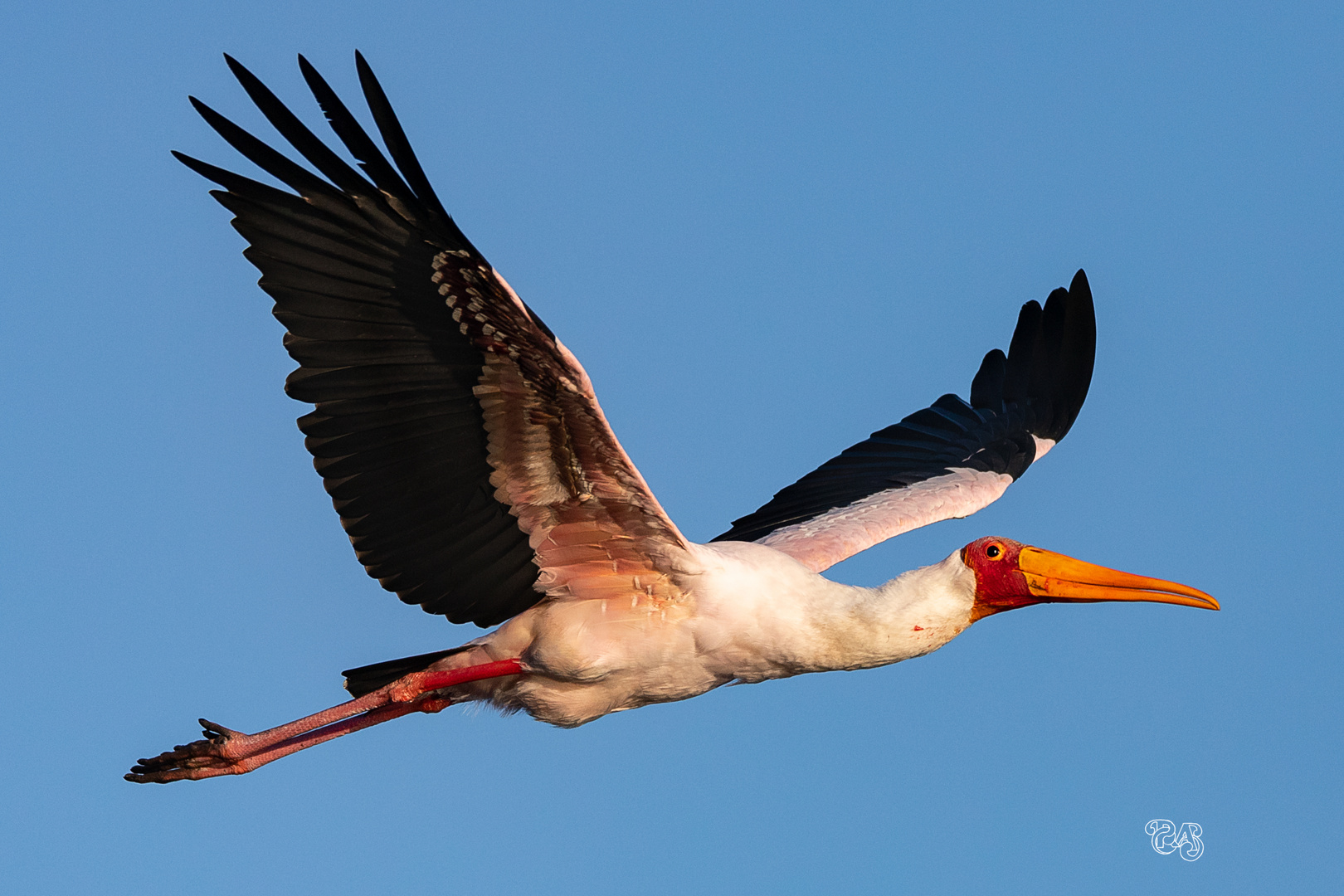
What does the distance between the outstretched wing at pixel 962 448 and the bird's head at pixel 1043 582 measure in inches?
77.0

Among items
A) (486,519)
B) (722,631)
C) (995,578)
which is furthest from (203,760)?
(995,578)

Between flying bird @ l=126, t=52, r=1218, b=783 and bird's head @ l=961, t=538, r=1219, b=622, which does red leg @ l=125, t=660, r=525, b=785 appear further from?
bird's head @ l=961, t=538, r=1219, b=622

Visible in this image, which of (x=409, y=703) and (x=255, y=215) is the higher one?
(x=255, y=215)

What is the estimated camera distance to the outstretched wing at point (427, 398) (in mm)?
8250

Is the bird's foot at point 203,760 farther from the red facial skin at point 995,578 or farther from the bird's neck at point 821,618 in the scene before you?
the red facial skin at point 995,578

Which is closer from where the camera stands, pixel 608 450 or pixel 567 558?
pixel 608 450

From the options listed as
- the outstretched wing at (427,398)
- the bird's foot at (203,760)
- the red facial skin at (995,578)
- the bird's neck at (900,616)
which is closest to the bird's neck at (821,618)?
the bird's neck at (900,616)

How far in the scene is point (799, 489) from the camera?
548 inches

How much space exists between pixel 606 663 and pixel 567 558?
717mm

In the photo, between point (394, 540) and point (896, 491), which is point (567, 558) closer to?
point (394, 540)

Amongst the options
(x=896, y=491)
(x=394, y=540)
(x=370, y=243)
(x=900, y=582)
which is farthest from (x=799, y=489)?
(x=370, y=243)

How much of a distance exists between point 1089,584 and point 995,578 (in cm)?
74

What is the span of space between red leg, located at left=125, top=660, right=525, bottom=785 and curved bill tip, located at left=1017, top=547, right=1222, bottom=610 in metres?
3.53

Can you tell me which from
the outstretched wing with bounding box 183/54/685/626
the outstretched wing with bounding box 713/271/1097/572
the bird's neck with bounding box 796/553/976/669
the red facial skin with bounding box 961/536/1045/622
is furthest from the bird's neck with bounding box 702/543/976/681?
the outstretched wing with bounding box 713/271/1097/572
